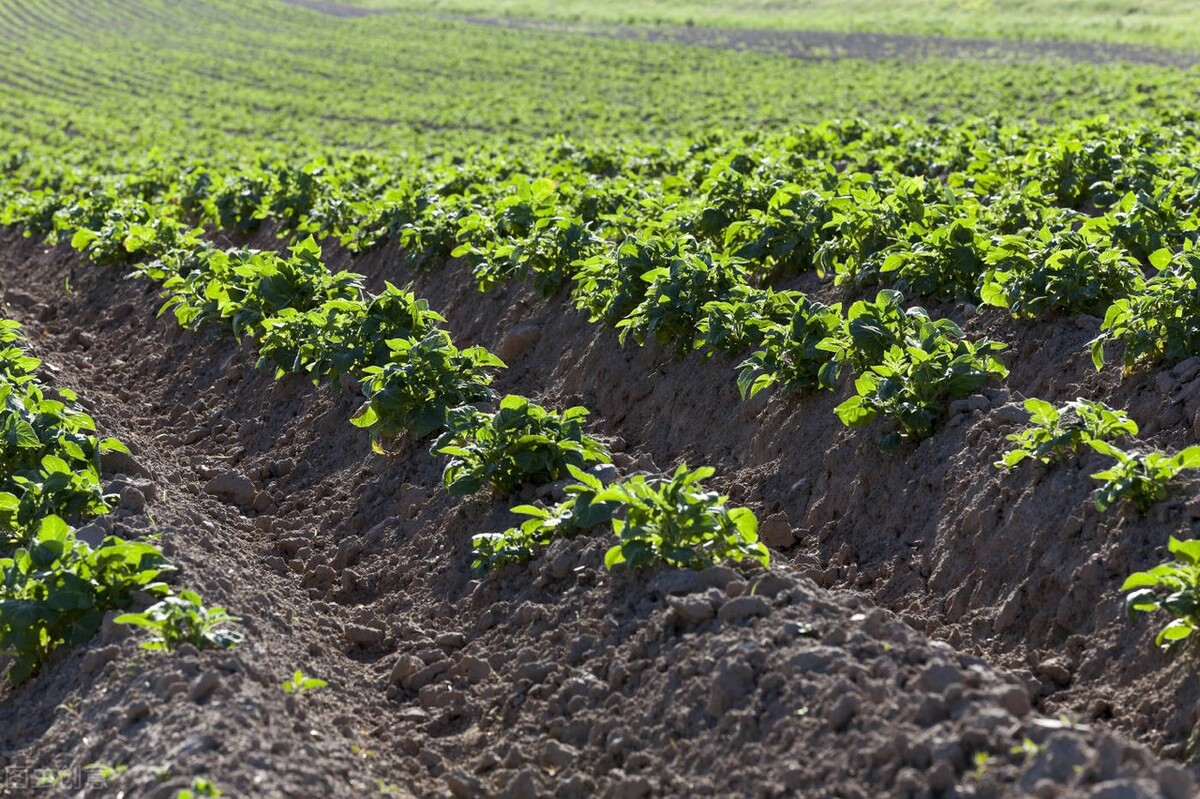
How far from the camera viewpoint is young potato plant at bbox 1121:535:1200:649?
434cm

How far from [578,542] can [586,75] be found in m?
30.9

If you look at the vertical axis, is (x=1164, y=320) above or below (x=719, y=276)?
above

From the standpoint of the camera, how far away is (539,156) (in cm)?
1512

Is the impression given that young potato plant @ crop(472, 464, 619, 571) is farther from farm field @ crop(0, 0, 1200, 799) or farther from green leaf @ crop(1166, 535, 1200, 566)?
green leaf @ crop(1166, 535, 1200, 566)

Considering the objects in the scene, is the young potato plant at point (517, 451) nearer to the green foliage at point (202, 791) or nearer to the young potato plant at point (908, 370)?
the young potato plant at point (908, 370)

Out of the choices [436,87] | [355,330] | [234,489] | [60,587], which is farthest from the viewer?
[436,87]

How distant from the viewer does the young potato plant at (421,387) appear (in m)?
6.83

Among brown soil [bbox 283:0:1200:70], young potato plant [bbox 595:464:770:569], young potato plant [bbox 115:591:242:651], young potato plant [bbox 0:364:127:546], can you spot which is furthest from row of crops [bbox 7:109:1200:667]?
brown soil [bbox 283:0:1200:70]

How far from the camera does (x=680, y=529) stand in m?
4.96

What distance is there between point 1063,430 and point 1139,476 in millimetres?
463

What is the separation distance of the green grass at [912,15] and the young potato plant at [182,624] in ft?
117

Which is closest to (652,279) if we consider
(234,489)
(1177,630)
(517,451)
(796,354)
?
(796,354)

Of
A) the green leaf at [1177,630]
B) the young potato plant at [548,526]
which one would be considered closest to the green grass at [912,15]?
the young potato plant at [548,526]

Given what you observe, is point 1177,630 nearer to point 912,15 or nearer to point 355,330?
point 355,330
